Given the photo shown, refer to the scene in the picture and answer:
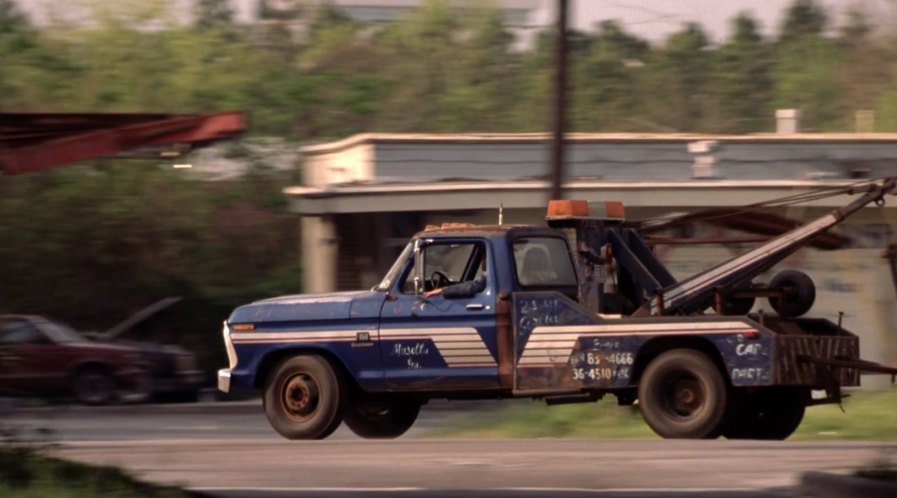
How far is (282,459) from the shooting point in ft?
39.8

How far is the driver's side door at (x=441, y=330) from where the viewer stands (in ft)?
45.3

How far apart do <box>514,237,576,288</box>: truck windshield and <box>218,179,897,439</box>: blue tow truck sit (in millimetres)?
13

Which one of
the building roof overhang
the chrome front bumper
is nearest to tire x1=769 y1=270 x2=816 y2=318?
the chrome front bumper

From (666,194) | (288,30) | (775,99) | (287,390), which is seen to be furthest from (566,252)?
(775,99)

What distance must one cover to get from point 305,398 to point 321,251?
1078cm

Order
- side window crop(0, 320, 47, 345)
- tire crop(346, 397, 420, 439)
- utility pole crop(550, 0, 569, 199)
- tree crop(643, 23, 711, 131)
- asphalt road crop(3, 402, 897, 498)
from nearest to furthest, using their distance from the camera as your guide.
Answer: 1. asphalt road crop(3, 402, 897, 498)
2. tire crop(346, 397, 420, 439)
3. utility pole crop(550, 0, 569, 199)
4. side window crop(0, 320, 47, 345)
5. tree crop(643, 23, 711, 131)

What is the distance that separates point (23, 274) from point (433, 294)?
60.2 ft

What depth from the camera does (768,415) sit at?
48.9 ft

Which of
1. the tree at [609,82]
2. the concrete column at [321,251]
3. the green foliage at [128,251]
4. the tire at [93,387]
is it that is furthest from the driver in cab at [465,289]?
the tree at [609,82]

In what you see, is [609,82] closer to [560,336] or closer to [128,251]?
[128,251]

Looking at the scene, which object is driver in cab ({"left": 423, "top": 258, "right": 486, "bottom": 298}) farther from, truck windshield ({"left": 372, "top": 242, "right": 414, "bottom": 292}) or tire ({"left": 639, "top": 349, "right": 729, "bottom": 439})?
tire ({"left": 639, "top": 349, "right": 729, "bottom": 439})

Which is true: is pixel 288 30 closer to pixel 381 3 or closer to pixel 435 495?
pixel 381 3

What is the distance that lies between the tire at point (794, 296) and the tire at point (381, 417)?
140 inches

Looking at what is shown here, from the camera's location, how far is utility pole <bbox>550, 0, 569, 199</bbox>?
1836cm
